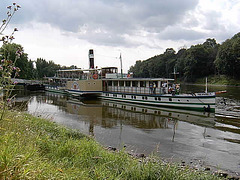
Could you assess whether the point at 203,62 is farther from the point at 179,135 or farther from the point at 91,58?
the point at 179,135

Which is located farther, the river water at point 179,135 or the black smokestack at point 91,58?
the black smokestack at point 91,58

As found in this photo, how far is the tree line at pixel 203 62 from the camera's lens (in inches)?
2328

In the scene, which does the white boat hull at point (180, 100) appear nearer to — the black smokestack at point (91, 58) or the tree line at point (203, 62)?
the black smokestack at point (91, 58)

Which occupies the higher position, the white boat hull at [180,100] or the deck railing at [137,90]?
the deck railing at [137,90]

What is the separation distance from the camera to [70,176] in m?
3.75

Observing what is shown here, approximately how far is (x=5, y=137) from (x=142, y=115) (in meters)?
16.3

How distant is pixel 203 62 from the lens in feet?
249

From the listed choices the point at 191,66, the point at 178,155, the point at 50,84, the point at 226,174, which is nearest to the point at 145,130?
the point at 178,155

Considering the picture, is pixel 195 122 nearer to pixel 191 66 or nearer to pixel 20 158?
pixel 20 158

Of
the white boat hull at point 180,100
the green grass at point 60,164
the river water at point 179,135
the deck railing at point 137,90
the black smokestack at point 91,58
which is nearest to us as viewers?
the green grass at point 60,164

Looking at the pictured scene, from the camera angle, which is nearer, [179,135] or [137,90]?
[179,135]

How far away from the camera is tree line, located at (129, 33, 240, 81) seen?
2328 inches

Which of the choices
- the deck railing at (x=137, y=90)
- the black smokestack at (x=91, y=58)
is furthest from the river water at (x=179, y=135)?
the black smokestack at (x=91, y=58)

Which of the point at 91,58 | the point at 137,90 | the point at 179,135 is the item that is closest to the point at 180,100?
the point at 137,90
